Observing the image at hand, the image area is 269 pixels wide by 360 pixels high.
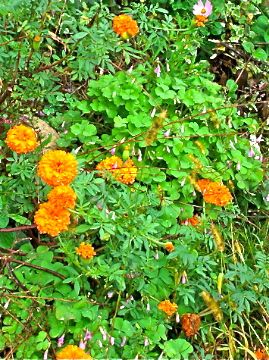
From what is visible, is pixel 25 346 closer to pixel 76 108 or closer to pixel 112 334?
pixel 112 334

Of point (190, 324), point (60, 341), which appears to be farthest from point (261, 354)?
point (60, 341)

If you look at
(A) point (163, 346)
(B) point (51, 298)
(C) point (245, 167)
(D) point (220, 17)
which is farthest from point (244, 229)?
(D) point (220, 17)

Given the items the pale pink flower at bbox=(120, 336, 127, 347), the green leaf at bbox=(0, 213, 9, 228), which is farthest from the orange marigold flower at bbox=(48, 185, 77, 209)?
the pale pink flower at bbox=(120, 336, 127, 347)

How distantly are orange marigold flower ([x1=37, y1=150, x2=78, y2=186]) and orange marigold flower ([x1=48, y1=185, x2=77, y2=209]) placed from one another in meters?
0.02

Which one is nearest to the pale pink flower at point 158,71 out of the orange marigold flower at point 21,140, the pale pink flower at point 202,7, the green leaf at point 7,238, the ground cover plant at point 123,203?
the ground cover plant at point 123,203

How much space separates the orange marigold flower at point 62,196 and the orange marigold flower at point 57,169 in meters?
0.02

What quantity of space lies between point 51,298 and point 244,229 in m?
1.02

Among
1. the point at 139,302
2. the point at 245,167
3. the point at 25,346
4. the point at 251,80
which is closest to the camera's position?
the point at 25,346

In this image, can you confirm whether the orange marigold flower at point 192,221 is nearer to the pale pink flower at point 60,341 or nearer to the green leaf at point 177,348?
the green leaf at point 177,348

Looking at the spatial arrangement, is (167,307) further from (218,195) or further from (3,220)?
(3,220)

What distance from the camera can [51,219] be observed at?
1.79 m

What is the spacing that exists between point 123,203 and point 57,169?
32cm

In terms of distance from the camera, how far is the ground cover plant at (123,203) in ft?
6.35

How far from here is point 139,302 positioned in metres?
2.09
